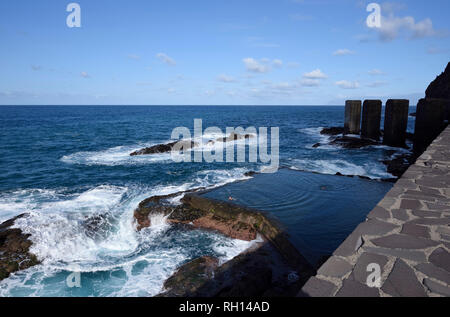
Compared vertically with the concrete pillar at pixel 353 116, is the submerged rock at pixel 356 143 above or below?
below

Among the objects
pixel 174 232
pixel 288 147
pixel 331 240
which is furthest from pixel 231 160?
pixel 331 240

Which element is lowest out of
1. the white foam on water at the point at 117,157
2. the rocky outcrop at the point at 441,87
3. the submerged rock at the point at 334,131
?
the white foam on water at the point at 117,157

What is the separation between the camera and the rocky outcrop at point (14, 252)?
7.18 meters

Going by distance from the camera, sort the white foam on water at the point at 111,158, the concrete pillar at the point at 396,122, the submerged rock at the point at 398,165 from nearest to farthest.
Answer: the submerged rock at the point at 398,165, the white foam on water at the point at 111,158, the concrete pillar at the point at 396,122

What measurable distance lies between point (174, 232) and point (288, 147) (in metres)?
18.6

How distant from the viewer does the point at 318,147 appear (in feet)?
79.0

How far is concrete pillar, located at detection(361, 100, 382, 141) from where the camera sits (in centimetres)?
2334

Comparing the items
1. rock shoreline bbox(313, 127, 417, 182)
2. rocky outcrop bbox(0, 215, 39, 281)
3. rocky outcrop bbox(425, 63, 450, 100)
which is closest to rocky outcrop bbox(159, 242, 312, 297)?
rocky outcrop bbox(0, 215, 39, 281)

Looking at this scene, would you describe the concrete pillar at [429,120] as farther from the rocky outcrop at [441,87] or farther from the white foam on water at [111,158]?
the rocky outcrop at [441,87]

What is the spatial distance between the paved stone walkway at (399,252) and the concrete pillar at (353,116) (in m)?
23.1

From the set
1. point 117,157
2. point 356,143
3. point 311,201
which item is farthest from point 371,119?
point 117,157

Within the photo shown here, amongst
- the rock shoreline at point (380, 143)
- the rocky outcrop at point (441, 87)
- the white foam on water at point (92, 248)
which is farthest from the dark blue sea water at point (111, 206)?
the rocky outcrop at point (441, 87)

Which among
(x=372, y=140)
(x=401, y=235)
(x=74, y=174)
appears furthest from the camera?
(x=372, y=140)

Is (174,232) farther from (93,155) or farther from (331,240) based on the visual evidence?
(93,155)
